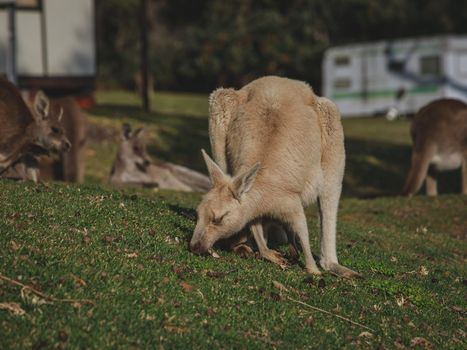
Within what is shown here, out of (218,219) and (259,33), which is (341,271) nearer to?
(218,219)

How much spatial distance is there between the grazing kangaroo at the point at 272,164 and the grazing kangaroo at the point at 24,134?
395 cm

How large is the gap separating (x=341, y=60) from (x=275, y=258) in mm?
32274

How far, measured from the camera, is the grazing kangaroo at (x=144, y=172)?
1655 centimetres

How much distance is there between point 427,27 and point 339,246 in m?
39.6

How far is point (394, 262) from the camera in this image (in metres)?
10.2

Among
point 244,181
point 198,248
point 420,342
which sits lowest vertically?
point 420,342

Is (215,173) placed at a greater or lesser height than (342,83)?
greater

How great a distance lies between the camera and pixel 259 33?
Result: 46.6 metres

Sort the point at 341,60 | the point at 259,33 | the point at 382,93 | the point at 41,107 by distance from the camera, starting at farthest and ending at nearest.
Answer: the point at 259,33 < the point at 341,60 < the point at 382,93 < the point at 41,107

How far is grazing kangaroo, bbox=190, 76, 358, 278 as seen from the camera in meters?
7.80

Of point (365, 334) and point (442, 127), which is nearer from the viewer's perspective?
point (365, 334)

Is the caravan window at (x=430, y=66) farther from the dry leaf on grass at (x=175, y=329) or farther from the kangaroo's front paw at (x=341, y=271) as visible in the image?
the dry leaf on grass at (x=175, y=329)

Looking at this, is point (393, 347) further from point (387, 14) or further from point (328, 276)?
point (387, 14)

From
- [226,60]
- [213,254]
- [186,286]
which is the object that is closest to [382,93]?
[226,60]
